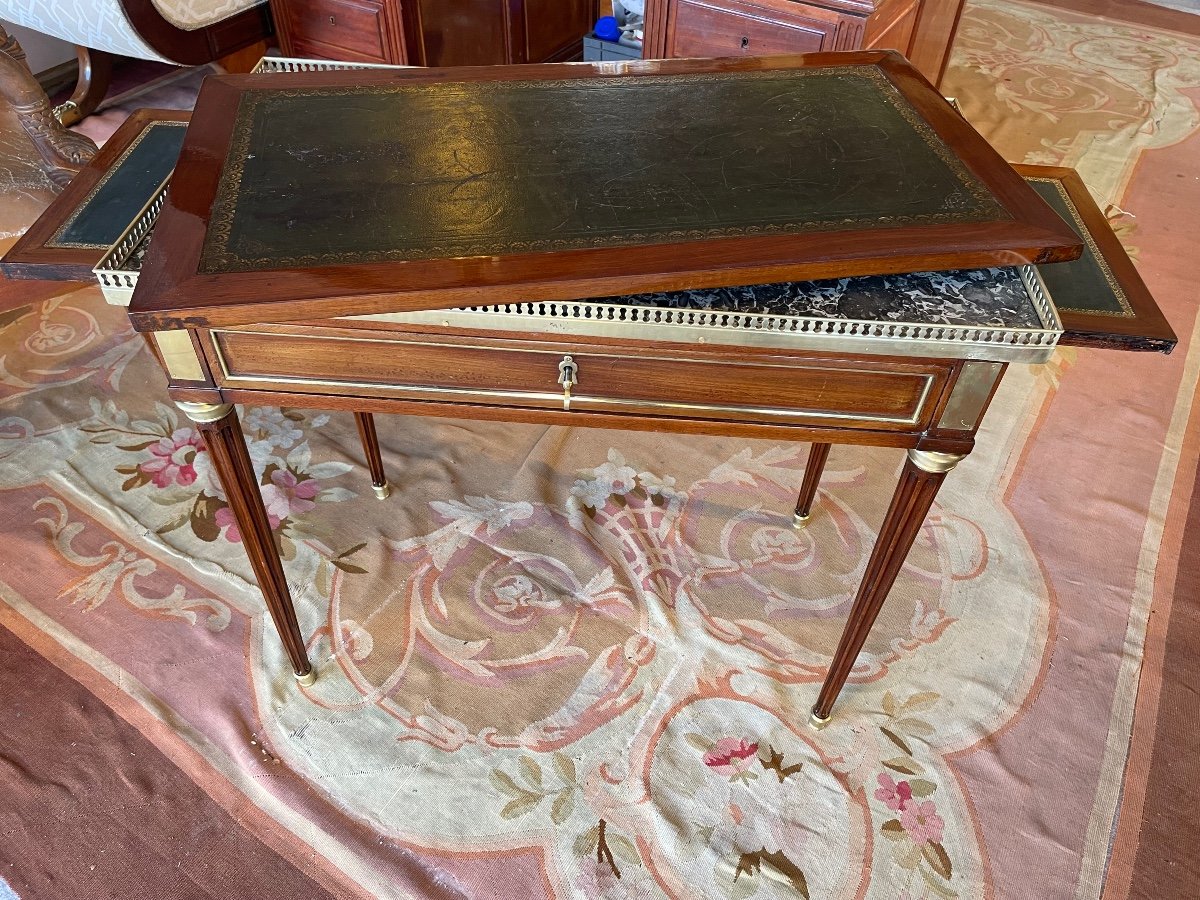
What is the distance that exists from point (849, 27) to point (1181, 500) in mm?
996

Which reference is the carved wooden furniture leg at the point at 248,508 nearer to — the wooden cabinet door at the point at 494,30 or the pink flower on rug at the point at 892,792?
the pink flower on rug at the point at 892,792

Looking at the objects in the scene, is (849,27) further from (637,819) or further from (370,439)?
(637,819)

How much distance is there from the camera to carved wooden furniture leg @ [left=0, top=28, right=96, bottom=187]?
1604mm

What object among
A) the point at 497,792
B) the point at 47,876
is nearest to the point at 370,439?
the point at 497,792

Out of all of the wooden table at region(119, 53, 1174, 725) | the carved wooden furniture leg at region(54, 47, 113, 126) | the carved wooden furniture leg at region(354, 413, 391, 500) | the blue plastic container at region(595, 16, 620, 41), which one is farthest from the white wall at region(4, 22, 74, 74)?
the wooden table at region(119, 53, 1174, 725)

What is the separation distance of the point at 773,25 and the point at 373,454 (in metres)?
1.08

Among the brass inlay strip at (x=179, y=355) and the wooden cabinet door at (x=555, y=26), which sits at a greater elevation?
the brass inlay strip at (x=179, y=355)

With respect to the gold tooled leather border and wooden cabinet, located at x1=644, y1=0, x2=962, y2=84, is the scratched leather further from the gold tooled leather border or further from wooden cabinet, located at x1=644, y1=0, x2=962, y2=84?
wooden cabinet, located at x1=644, y1=0, x2=962, y2=84

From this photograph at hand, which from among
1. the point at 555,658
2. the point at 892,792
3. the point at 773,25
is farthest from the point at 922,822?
the point at 773,25

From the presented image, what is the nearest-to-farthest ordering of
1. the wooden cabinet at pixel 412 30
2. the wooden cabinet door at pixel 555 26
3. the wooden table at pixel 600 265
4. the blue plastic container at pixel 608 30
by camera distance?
the wooden table at pixel 600 265 → the wooden cabinet at pixel 412 30 → the blue plastic container at pixel 608 30 → the wooden cabinet door at pixel 555 26

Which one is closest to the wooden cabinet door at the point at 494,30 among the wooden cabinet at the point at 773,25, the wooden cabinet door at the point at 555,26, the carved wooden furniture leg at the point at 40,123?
the wooden cabinet door at the point at 555,26

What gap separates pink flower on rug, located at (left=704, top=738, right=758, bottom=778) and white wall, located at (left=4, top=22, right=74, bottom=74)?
2.56m

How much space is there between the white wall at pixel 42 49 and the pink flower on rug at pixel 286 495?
5.87 feet

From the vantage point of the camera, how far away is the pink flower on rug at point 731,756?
3.46 feet
